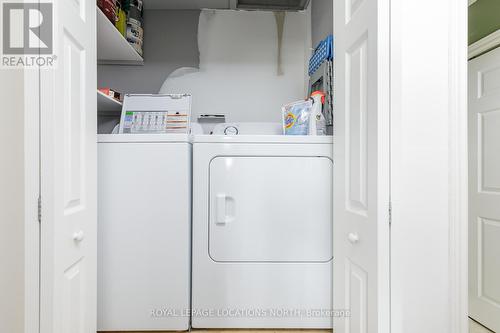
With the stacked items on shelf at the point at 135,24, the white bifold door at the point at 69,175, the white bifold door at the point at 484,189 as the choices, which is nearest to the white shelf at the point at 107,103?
the stacked items on shelf at the point at 135,24

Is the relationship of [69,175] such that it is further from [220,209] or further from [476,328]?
[476,328]

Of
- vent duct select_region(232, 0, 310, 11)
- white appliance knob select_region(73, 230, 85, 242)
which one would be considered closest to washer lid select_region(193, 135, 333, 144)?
white appliance knob select_region(73, 230, 85, 242)

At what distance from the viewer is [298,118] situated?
166 centimetres

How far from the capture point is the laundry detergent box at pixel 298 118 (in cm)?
164

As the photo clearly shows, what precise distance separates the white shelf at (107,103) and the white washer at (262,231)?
80cm

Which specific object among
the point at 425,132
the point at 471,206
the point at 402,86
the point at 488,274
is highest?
the point at 402,86

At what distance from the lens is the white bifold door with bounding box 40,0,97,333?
0.92 m

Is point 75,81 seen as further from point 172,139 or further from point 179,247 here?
point 179,247

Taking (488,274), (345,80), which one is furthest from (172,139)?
(488,274)

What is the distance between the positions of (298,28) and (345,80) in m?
1.50

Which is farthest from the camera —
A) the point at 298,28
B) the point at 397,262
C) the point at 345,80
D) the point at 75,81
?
the point at 298,28

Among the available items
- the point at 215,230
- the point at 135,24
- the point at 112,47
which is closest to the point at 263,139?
the point at 215,230

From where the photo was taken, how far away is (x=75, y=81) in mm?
1114

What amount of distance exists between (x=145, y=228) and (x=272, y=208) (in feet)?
2.15
